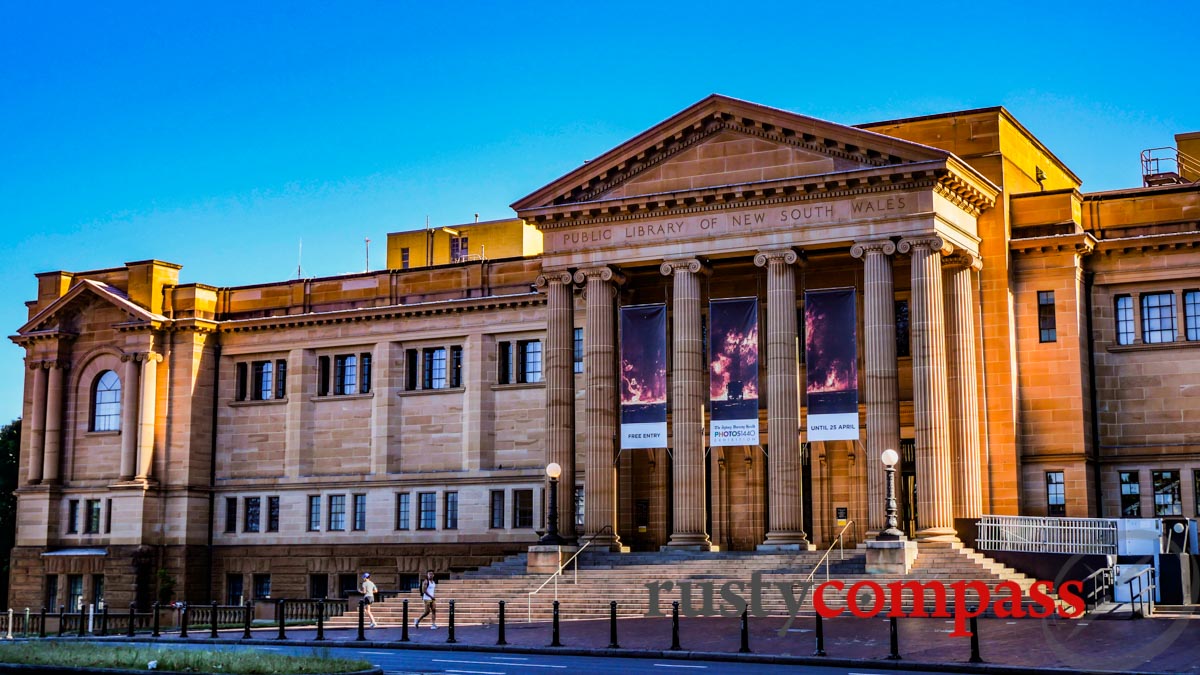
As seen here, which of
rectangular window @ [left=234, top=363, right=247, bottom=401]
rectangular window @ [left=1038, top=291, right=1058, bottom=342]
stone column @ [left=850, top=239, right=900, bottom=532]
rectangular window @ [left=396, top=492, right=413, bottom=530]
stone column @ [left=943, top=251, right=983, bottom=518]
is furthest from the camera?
rectangular window @ [left=234, top=363, right=247, bottom=401]

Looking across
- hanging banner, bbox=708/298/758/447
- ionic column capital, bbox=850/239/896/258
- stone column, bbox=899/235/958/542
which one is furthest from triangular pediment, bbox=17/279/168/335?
stone column, bbox=899/235/958/542

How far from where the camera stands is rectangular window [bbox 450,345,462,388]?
→ 60.9 meters

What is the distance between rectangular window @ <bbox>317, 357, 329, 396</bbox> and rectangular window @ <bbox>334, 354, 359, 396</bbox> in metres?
0.51

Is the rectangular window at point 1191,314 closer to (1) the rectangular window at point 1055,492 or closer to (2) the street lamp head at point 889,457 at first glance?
(1) the rectangular window at point 1055,492

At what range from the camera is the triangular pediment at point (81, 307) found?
209ft

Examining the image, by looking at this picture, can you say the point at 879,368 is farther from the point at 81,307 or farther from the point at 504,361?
the point at 81,307

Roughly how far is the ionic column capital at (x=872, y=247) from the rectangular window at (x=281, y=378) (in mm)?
28340

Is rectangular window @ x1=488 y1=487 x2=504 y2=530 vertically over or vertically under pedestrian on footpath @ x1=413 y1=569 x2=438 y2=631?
over

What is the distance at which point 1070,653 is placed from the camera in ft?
94.4

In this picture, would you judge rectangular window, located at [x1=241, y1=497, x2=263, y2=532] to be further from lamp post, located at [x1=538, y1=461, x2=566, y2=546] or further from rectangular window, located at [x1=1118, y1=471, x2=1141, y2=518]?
rectangular window, located at [x1=1118, y1=471, x2=1141, y2=518]

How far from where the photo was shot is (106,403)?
65.3 metres

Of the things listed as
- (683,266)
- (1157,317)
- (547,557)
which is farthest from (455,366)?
(1157,317)

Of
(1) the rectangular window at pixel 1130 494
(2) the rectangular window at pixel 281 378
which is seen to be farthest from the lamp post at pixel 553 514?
(2) the rectangular window at pixel 281 378

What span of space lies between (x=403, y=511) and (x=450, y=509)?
2224 mm
